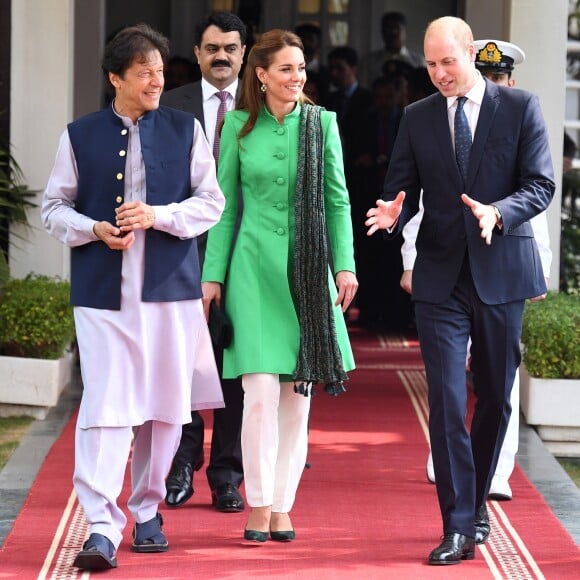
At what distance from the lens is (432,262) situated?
18.4ft

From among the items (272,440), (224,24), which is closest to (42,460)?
(272,440)

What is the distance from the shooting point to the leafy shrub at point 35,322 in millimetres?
8609

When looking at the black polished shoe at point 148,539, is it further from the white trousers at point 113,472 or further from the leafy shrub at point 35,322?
the leafy shrub at point 35,322

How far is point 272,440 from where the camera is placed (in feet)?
18.8

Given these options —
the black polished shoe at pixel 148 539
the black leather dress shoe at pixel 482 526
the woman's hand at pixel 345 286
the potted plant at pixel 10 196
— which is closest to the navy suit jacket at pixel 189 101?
the woman's hand at pixel 345 286

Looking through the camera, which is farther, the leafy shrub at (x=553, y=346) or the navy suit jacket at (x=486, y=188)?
the leafy shrub at (x=553, y=346)

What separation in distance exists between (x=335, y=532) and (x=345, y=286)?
39.5 inches

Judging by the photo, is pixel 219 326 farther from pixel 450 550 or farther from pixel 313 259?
pixel 450 550

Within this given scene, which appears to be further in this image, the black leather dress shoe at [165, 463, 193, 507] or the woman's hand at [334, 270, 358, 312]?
the black leather dress shoe at [165, 463, 193, 507]

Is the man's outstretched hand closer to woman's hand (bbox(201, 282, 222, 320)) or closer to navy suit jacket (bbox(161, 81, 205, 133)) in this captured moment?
woman's hand (bbox(201, 282, 222, 320))

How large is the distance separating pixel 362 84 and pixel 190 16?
233 cm

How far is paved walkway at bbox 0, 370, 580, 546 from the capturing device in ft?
21.0

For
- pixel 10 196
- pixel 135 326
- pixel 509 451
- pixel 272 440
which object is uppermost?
pixel 10 196

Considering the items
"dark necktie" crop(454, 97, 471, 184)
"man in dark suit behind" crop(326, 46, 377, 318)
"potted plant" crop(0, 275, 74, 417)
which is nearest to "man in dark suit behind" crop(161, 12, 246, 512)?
"dark necktie" crop(454, 97, 471, 184)
